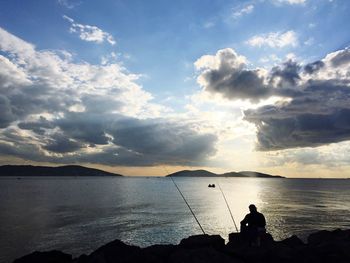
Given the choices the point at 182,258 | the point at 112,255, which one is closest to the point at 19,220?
the point at 112,255

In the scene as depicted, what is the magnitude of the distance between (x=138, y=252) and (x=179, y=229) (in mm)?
19503

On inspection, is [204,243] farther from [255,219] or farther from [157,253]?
[255,219]

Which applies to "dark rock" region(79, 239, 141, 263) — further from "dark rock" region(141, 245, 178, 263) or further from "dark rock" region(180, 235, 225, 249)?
"dark rock" region(180, 235, 225, 249)

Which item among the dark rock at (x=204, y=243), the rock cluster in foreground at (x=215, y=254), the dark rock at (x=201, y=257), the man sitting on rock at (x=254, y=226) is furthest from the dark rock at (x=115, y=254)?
the man sitting on rock at (x=254, y=226)

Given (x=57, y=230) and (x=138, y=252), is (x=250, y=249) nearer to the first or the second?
(x=138, y=252)

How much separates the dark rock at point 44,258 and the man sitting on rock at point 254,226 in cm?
785

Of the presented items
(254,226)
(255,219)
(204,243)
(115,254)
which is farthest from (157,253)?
(255,219)

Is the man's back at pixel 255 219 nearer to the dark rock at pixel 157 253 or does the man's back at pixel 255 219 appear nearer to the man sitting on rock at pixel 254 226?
the man sitting on rock at pixel 254 226

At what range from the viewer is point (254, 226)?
13148mm

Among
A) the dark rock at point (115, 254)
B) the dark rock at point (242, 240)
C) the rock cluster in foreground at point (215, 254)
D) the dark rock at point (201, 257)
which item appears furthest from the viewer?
the dark rock at point (242, 240)

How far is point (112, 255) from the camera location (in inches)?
496

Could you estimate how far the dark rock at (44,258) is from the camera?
42.9 ft

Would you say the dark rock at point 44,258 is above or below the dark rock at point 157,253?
below

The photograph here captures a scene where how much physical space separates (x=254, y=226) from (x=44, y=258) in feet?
28.7
